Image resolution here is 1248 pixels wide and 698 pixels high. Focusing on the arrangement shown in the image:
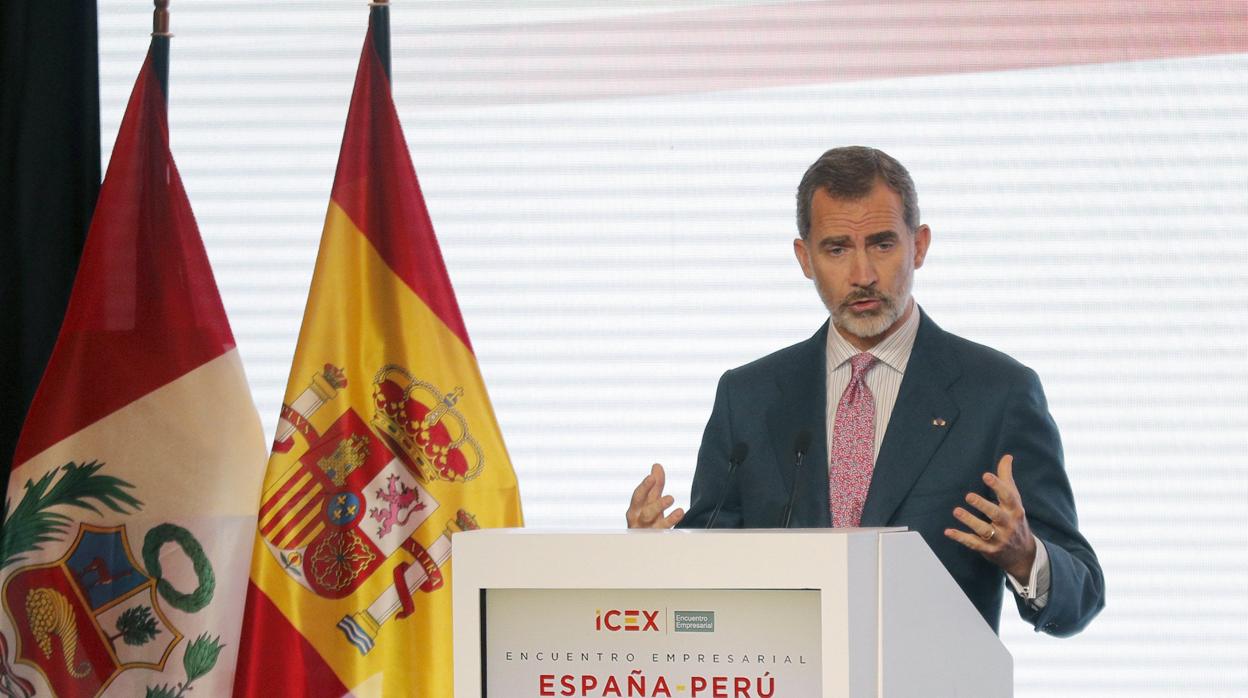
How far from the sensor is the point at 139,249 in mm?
3076

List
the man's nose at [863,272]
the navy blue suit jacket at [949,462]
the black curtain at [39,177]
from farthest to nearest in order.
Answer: the black curtain at [39,177]
the man's nose at [863,272]
the navy blue suit jacket at [949,462]

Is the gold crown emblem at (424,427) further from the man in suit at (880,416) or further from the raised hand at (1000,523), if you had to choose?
Result: the raised hand at (1000,523)

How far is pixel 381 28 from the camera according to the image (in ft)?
10.6

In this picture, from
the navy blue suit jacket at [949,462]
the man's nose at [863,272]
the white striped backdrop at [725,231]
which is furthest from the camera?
the white striped backdrop at [725,231]

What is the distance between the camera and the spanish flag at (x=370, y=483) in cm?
293

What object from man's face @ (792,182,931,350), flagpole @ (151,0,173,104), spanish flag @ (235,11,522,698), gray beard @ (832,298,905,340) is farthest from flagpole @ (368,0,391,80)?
gray beard @ (832,298,905,340)

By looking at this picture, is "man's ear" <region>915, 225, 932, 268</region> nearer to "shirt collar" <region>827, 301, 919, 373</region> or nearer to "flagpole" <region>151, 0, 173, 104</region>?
"shirt collar" <region>827, 301, 919, 373</region>

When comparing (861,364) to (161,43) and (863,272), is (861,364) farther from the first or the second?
(161,43)

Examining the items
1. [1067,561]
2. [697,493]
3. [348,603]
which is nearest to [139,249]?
[348,603]

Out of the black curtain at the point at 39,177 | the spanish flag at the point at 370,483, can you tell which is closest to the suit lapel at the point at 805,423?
the spanish flag at the point at 370,483

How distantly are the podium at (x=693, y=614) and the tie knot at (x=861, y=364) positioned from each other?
99 centimetres

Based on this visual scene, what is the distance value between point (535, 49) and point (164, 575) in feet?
5.34

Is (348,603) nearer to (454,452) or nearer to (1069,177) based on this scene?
(454,452)

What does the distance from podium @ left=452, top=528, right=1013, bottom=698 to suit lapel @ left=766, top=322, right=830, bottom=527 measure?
2.76 feet
